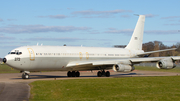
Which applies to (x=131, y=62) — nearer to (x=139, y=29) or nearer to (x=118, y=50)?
(x=118, y=50)

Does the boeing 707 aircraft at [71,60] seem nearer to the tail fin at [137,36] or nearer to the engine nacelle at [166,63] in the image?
the engine nacelle at [166,63]

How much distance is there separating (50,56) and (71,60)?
3641 mm

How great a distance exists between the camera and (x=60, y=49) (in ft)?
113

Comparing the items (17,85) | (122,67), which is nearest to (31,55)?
(17,85)

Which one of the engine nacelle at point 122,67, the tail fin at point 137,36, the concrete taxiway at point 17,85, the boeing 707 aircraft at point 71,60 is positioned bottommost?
the concrete taxiway at point 17,85

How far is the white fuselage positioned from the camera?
3045cm

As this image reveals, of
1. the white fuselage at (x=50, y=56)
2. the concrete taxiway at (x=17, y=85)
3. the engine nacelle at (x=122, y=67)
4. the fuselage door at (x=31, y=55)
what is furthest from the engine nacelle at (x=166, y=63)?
the fuselage door at (x=31, y=55)

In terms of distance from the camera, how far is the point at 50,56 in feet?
108

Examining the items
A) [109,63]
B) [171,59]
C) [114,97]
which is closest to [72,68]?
[109,63]

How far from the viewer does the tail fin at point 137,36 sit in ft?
145

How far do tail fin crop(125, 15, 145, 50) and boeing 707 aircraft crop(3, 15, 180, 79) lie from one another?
10.3 feet

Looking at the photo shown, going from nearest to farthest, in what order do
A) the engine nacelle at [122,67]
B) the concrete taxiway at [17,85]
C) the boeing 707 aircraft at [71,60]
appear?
the concrete taxiway at [17,85] → the boeing 707 aircraft at [71,60] → the engine nacelle at [122,67]

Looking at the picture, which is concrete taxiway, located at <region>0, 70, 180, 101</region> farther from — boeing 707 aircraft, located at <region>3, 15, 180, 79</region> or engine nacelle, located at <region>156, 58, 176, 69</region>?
engine nacelle, located at <region>156, 58, 176, 69</region>

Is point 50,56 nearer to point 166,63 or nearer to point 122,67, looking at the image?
point 122,67
